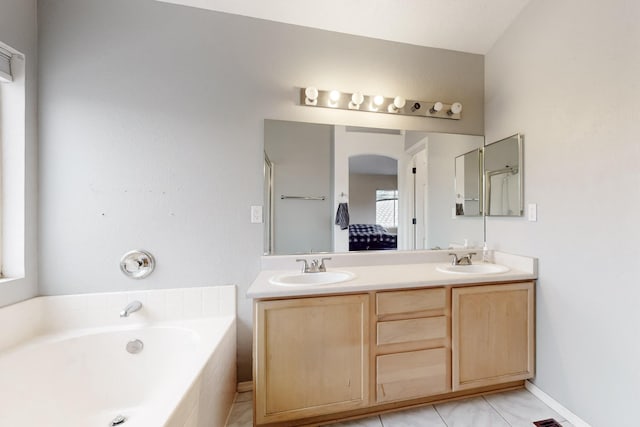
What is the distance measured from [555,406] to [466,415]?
1.89ft

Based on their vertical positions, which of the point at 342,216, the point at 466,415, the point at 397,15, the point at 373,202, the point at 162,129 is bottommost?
the point at 466,415

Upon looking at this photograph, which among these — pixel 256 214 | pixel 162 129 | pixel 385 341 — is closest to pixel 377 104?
pixel 256 214

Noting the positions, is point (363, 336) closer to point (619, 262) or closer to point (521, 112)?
point (619, 262)

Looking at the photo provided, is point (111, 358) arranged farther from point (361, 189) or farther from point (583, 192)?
point (583, 192)

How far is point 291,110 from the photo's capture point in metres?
1.79

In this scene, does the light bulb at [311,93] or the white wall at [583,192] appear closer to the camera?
the white wall at [583,192]

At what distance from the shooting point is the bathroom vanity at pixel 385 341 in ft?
4.33

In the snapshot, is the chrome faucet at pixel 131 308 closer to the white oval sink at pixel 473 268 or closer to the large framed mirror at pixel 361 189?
the large framed mirror at pixel 361 189

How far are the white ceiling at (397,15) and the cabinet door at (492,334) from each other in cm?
188

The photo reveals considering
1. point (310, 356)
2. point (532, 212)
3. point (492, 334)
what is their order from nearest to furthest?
point (310, 356) < point (492, 334) < point (532, 212)

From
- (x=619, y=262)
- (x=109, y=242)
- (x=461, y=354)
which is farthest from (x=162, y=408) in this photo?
(x=619, y=262)

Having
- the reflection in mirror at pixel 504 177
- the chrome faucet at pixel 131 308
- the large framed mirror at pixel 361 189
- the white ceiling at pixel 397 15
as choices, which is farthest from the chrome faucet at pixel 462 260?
the chrome faucet at pixel 131 308

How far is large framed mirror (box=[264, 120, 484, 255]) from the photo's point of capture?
180 cm

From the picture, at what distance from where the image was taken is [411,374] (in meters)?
1.45
